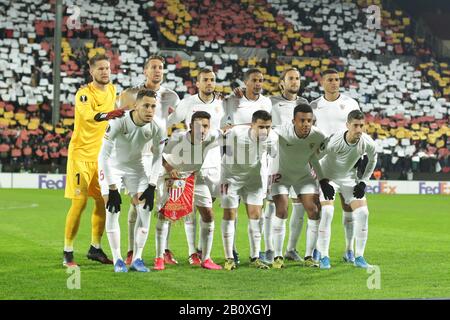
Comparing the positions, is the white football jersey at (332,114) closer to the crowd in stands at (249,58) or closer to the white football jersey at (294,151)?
the white football jersey at (294,151)

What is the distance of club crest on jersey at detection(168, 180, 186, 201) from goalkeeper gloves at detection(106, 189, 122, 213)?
741 millimetres

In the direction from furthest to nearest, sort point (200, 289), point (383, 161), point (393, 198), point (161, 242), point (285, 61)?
point (285, 61)
point (383, 161)
point (393, 198)
point (161, 242)
point (200, 289)

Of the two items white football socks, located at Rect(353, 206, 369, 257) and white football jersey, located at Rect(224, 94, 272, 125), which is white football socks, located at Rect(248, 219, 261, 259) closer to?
white football socks, located at Rect(353, 206, 369, 257)

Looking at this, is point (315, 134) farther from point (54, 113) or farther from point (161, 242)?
point (54, 113)

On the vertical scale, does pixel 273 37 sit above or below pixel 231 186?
above

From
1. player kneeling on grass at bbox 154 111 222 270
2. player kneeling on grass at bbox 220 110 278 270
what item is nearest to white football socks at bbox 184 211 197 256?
player kneeling on grass at bbox 154 111 222 270

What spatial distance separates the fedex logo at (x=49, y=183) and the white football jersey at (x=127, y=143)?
16308mm

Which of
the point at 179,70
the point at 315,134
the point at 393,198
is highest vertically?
the point at 179,70

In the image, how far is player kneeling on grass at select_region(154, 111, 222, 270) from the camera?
916 centimetres

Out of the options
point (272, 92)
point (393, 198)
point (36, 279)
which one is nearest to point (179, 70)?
point (272, 92)

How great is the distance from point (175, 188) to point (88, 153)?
3.41 ft

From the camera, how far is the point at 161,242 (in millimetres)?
9141

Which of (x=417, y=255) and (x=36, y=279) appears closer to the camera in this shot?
(x=36, y=279)

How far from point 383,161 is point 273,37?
31.8ft
